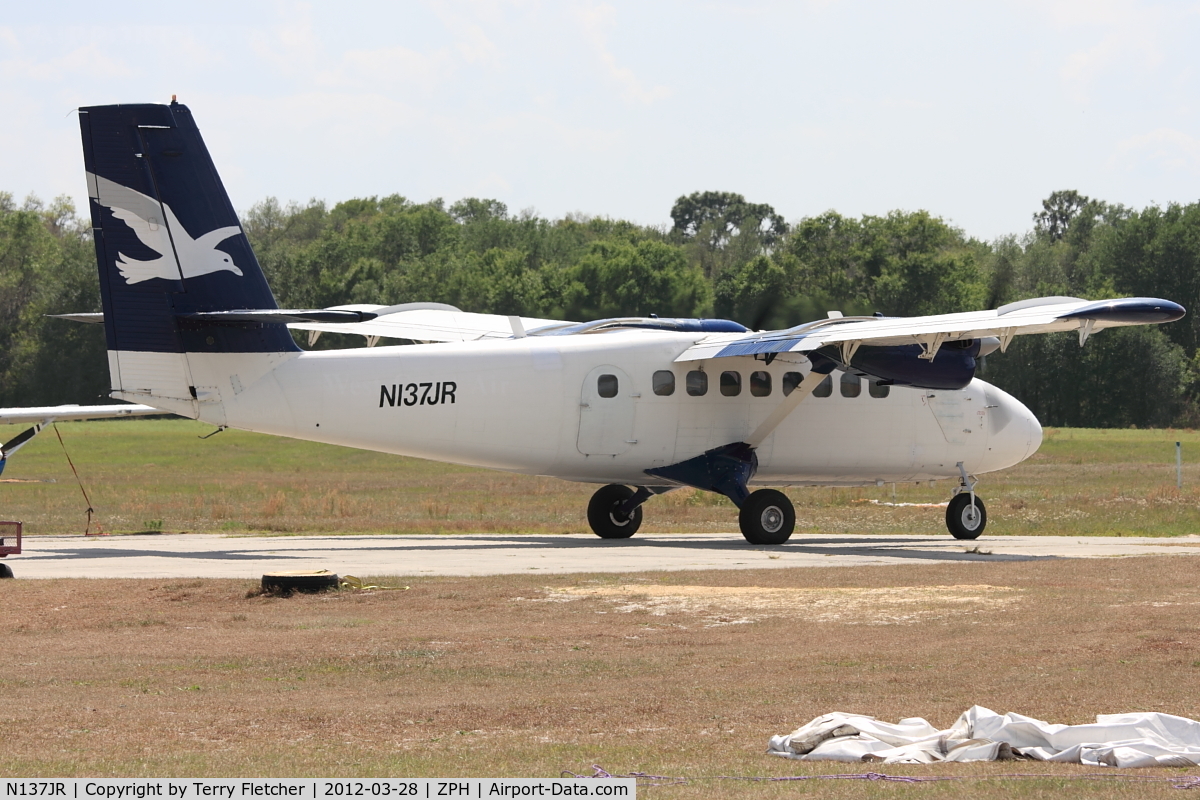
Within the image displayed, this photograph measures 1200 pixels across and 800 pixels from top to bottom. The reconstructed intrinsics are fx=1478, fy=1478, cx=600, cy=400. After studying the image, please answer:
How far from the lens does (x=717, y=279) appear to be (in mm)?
80188

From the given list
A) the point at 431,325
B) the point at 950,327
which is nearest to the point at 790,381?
the point at 950,327

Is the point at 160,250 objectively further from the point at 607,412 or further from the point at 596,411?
the point at 607,412

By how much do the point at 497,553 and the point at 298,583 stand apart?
22.6ft

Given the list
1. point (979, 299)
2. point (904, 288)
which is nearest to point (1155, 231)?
point (979, 299)

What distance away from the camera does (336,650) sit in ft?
47.9

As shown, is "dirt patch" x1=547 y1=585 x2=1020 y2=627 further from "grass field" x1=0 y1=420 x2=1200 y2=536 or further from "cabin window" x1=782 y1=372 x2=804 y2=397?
"grass field" x1=0 y1=420 x2=1200 y2=536

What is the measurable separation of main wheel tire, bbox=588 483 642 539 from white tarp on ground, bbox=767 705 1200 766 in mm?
19748

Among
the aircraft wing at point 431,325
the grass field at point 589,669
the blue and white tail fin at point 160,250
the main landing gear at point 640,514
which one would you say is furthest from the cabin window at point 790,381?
the blue and white tail fin at point 160,250

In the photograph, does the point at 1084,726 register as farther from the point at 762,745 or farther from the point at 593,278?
the point at 593,278

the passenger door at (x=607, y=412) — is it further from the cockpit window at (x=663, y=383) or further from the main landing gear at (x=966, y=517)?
the main landing gear at (x=966, y=517)

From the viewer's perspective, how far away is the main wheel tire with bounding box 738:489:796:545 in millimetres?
27319

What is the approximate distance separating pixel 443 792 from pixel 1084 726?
161 inches

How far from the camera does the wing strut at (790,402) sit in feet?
89.9

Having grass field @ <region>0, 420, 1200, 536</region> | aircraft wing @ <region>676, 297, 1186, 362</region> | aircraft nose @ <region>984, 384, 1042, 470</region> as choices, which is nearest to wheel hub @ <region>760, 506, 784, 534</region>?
aircraft wing @ <region>676, 297, 1186, 362</region>
